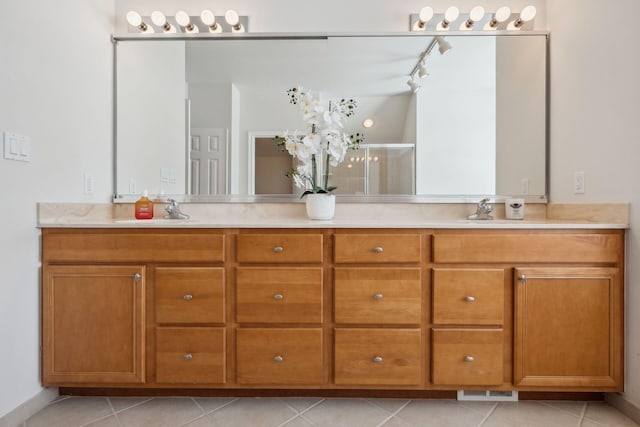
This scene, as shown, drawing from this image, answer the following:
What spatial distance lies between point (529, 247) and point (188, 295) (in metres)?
1.53

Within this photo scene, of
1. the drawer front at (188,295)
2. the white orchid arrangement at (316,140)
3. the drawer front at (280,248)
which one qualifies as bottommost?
the drawer front at (188,295)

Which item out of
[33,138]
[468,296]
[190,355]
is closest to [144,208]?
[33,138]

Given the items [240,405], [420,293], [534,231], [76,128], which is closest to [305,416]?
[240,405]

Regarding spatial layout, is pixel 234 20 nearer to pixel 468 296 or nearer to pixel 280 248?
pixel 280 248

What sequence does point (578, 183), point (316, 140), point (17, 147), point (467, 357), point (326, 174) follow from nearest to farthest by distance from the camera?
point (17, 147)
point (467, 357)
point (578, 183)
point (316, 140)
point (326, 174)

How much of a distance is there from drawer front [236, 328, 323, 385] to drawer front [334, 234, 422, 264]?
37 cm

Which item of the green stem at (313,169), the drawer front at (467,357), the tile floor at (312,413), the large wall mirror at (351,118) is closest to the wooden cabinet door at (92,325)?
the tile floor at (312,413)

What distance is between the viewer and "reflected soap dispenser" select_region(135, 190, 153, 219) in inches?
81.0

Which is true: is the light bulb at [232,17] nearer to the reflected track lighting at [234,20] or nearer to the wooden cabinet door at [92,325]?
the reflected track lighting at [234,20]

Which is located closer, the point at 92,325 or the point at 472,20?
the point at 92,325

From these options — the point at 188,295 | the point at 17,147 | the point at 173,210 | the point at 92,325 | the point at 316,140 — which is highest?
the point at 316,140

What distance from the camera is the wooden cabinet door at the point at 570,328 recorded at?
1.56 metres

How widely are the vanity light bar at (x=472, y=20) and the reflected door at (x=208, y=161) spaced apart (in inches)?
52.9

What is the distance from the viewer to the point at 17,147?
1.48 metres
